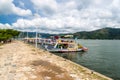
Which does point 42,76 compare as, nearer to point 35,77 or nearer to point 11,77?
point 35,77

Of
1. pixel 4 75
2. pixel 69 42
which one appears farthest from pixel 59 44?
pixel 4 75

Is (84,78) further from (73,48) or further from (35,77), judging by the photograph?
(73,48)

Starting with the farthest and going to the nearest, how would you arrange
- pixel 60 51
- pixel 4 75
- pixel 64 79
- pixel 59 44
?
1. pixel 59 44
2. pixel 60 51
3. pixel 4 75
4. pixel 64 79

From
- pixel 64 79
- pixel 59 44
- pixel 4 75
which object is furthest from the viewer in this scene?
pixel 59 44

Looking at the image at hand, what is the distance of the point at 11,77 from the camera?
43.5ft

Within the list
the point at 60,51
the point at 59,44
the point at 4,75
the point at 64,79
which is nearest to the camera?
the point at 64,79

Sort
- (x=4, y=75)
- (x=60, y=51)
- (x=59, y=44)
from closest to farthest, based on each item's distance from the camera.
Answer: (x=4, y=75) < (x=60, y=51) < (x=59, y=44)

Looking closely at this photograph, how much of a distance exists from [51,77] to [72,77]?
1.61 meters

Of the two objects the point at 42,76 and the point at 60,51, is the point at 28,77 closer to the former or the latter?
the point at 42,76

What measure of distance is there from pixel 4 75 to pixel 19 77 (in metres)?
1.41

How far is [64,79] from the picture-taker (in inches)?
508

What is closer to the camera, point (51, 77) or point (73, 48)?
point (51, 77)

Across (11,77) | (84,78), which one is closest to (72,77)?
(84,78)

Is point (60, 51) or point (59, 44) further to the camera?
point (59, 44)
